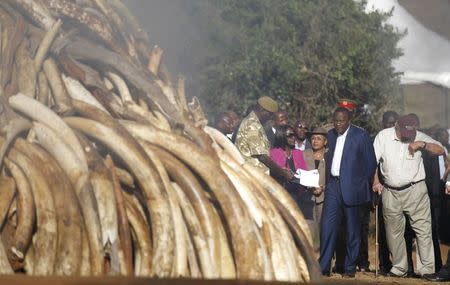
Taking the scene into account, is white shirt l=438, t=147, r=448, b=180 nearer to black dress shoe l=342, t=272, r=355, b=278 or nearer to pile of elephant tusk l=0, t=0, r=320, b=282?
black dress shoe l=342, t=272, r=355, b=278

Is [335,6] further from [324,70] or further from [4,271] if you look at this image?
[4,271]

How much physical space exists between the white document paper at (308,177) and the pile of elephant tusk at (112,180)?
494 cm

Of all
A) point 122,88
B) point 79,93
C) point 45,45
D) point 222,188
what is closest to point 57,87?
point 79,93

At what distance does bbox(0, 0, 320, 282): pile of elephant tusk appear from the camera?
5816mm

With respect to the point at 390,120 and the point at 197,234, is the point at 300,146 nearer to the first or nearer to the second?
the point at 390,120

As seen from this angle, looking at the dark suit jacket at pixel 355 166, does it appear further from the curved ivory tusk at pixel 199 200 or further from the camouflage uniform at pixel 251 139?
the curved ivory tusk at pixel 199 200

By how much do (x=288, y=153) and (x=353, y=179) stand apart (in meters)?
0.90

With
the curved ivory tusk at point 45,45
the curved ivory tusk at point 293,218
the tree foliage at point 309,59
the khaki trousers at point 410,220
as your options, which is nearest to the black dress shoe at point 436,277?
the khaki trousers at point 410,220

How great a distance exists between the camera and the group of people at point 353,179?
11461 mm

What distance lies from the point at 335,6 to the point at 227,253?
11.3 metres

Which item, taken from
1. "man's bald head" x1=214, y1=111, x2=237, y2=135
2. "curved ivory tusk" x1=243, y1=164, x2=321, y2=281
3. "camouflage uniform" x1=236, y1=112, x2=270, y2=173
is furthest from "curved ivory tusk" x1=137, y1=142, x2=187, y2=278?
"man's bald head" x1=214, y1=111, x2=237, y2=135

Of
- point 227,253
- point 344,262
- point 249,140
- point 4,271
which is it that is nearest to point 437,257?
point 344,262

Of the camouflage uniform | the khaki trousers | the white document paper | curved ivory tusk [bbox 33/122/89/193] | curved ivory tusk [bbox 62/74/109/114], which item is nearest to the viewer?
curved ivory tusk [bbox 33/122/89/193]

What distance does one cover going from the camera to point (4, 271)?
565cm
